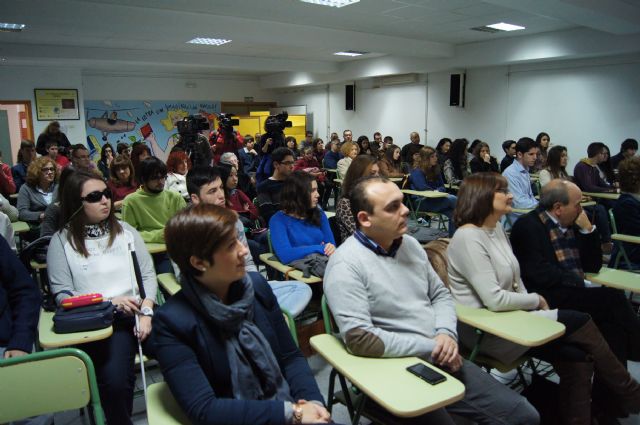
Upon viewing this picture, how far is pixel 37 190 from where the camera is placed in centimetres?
447

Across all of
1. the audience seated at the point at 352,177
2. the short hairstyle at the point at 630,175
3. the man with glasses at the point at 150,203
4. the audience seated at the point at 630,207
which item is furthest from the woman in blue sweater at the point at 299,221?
the short hairstyle at the point at 630,175

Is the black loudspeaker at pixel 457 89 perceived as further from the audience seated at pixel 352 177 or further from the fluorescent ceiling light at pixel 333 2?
the audience seated at pixel 352 177

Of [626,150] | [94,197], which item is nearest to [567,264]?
[94,197]

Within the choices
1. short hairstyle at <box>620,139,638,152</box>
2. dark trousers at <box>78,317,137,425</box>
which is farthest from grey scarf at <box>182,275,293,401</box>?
short hairstyle at <box>620,139,638,152</box>

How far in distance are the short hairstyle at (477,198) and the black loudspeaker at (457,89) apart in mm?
7686

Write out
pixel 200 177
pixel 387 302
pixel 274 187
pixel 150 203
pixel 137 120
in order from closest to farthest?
pixel 387 302
pixel 200 177
pixel 150 203
pixel 274 187
pixel 137 120

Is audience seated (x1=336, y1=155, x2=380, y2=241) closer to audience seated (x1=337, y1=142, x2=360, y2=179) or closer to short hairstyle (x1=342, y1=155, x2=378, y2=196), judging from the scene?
short hairstyle (x1=342, y1=155, x2=378, y2=196)

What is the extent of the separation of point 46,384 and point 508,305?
5.92 feet

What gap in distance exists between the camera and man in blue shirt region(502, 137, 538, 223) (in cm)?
501

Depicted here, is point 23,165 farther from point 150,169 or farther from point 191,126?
point 150,169

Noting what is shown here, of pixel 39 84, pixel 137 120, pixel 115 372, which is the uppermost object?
pixel 39 84

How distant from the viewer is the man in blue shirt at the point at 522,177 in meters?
5.01

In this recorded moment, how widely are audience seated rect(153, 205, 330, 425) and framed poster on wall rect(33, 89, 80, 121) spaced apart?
10.9 m

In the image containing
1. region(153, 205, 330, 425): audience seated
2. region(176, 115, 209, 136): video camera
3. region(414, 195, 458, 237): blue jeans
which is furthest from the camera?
region(414, 195, 458, 237): blue jeans
